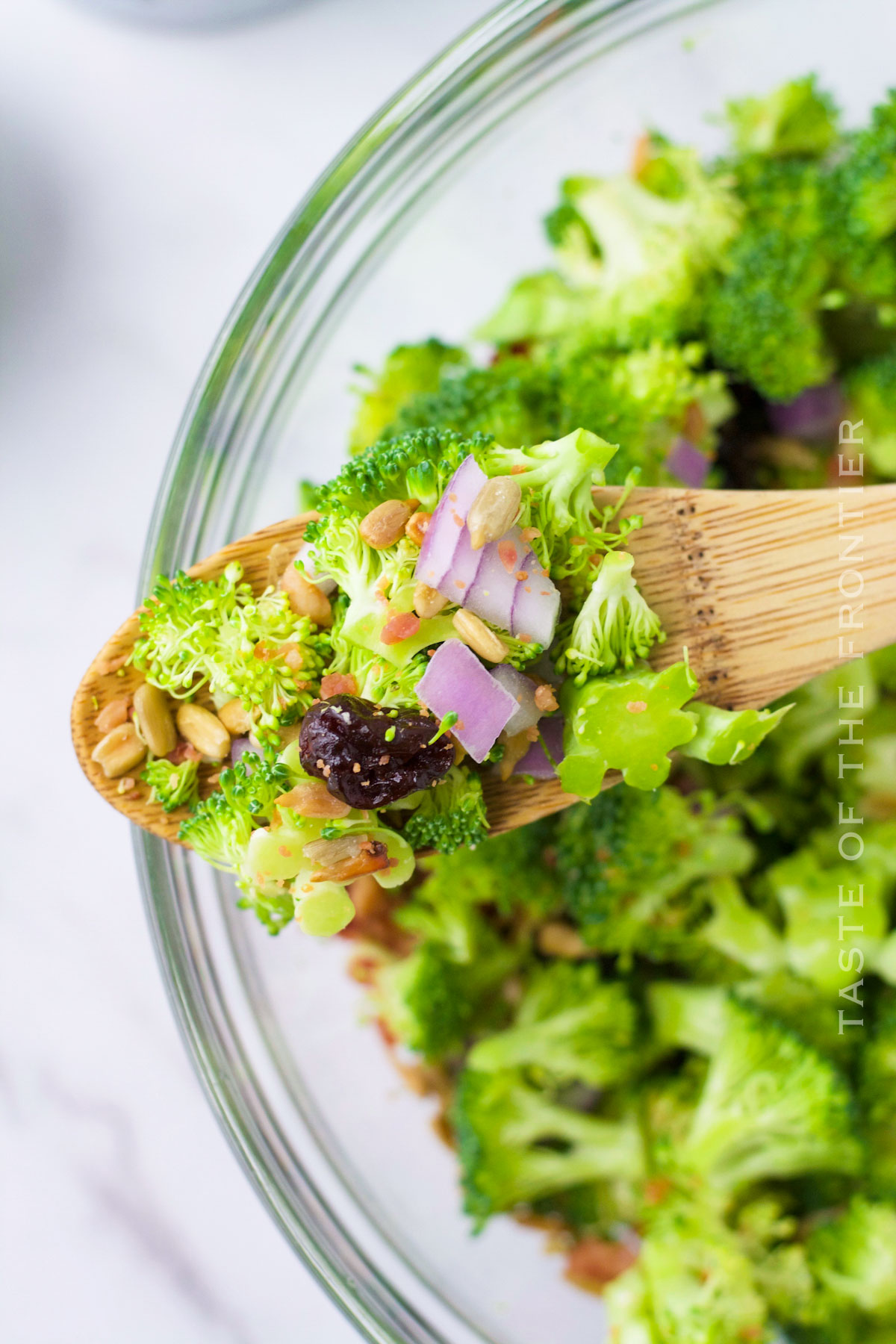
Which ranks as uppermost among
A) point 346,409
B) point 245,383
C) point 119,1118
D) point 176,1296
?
point 346,409

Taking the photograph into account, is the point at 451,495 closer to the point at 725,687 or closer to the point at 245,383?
the point at 725,687

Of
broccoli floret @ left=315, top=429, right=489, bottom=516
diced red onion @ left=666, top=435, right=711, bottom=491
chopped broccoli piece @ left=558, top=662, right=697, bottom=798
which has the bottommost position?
chopped broccoli piece @ left=558, top=662, right=697, bottom=798

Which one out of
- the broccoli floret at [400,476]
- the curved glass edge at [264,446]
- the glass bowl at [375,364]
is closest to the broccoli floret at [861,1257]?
the glass bowl at [375,364]

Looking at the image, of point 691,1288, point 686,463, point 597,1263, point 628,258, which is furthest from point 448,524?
point 597,1263

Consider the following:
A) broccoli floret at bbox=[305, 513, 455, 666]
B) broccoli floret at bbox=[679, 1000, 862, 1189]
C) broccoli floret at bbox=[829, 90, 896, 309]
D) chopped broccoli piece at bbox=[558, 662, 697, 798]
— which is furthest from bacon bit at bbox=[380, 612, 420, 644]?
broccoli floret at bbox=[829, 90, 896, 309]

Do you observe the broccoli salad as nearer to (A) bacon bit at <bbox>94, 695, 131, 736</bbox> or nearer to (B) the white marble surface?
(A) bacon bit at <bbox>94, 695, 131, 736</bbox>

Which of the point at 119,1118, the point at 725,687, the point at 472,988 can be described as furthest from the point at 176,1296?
the point at 725,687

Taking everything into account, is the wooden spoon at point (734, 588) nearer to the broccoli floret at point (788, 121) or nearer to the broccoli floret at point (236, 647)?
the broccoli floret at point (236, 647)
